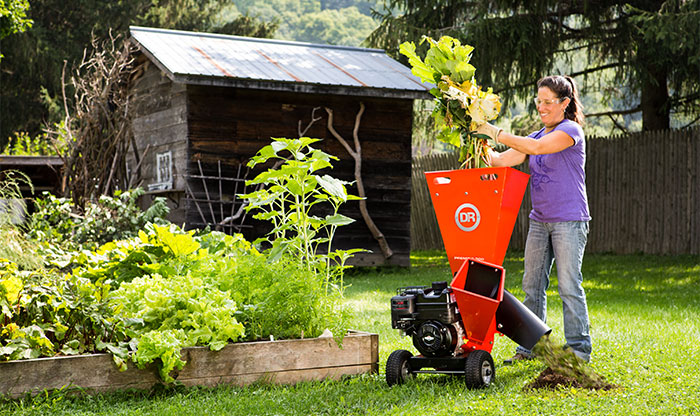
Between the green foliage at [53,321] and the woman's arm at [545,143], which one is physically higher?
the woman's arm at [545,143]

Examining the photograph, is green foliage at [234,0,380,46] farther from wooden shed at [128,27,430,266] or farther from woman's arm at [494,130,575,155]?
woman's arm at [494,130,575,155]

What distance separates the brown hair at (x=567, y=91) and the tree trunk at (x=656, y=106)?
33.9 ft

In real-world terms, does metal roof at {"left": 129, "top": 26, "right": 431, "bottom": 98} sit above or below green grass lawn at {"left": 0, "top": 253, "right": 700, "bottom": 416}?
above

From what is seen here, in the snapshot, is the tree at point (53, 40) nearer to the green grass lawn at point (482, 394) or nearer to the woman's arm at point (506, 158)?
the green grass lawn at point (482, 394)

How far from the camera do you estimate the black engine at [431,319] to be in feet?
13.5

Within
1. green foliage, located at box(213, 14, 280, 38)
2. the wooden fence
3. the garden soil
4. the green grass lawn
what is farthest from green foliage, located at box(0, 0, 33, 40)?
green foliage, located at box(213, 14, 280, 38)

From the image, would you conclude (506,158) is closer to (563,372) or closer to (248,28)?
(563,372)

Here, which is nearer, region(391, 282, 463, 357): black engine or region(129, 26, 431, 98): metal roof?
region(391, 282, 463, 357): black engine

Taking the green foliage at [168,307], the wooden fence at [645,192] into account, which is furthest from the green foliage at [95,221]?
the wooden fence at [645,192]

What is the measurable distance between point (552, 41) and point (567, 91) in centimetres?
993

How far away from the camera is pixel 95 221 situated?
9570mm

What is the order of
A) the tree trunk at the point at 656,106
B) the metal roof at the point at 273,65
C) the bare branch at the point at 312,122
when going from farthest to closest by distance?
the tree trunk at the point at 656,106, the bare branch at the point at 312,122, the metal roof at the point at 273,65

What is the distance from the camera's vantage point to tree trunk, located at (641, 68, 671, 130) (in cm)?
1430

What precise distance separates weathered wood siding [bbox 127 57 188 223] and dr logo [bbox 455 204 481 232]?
7232 millimetres
